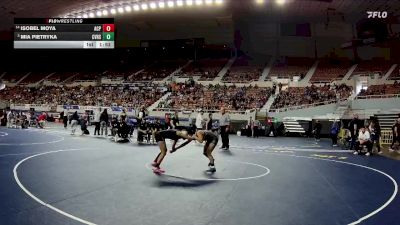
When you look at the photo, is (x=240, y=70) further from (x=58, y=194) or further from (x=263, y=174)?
(x=58, y=194)

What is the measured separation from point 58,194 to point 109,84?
39.1m

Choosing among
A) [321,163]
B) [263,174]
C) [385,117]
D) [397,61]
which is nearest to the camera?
[263,174]

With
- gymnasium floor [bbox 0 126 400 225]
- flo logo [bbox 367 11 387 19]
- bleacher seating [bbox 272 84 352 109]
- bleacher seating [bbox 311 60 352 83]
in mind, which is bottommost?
gymnasium floor [bbox 0 126 400 225]

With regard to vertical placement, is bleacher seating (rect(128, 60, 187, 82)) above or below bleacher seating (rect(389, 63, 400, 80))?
above

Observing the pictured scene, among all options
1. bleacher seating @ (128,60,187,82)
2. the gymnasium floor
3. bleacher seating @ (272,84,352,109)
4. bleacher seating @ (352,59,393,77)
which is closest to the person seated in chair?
the gymnasium floor

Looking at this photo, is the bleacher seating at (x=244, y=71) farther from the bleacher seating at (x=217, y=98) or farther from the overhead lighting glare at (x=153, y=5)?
the overhead lighting glare at (x=153, y=5)

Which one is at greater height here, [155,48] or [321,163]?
[155,48]

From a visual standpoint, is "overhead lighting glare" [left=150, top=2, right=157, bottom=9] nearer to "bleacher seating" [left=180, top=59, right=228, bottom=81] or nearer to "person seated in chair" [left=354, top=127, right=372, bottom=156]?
"bleacher seating" [left=180, top=59, right=228, bottom=81]

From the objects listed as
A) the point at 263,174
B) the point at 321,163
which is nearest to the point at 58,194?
the point at 263,174

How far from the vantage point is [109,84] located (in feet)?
144

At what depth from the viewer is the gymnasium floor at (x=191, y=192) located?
5102 millimetres
